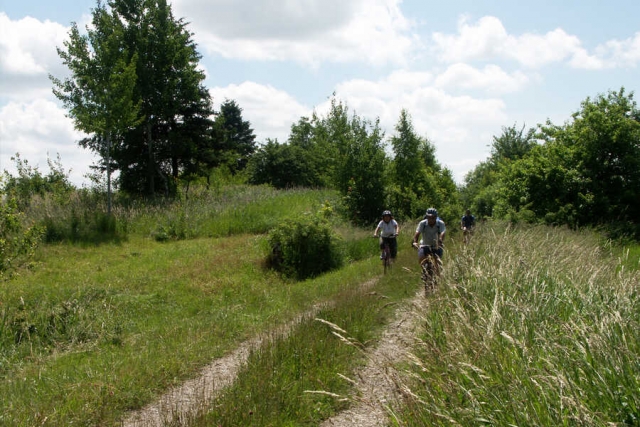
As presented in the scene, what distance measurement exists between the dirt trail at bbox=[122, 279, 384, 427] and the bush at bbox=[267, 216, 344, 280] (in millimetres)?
8410

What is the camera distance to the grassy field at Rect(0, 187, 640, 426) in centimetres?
348

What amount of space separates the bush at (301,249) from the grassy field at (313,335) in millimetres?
697

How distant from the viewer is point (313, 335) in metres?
7.14

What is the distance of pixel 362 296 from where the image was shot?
373 inches

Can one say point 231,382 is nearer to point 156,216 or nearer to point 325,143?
point 156,216

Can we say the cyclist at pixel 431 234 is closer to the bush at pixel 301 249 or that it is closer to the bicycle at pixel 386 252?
the bicycle at pixel 386 252

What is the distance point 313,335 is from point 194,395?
180cm

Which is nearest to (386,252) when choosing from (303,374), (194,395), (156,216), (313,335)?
(313,335)

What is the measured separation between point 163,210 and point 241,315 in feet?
45.7

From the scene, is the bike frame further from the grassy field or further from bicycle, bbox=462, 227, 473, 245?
bicycle, bbox=462, 227, 473, 245

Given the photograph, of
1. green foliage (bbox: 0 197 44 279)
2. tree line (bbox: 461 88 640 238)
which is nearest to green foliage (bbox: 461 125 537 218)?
tree line (bbox: 461 88 640 238)

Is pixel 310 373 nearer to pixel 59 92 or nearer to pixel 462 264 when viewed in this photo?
pixel 462 264

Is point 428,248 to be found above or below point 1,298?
above

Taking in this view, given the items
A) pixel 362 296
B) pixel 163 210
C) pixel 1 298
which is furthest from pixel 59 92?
pixel 362 296
